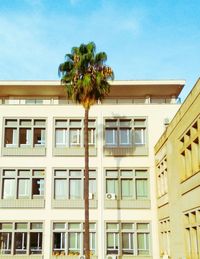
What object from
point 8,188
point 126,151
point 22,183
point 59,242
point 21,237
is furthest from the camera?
point 126,151

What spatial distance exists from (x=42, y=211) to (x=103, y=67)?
1162 cm

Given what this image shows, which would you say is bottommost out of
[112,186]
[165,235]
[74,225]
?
[165,235]

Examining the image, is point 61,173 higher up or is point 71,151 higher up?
point 71,151

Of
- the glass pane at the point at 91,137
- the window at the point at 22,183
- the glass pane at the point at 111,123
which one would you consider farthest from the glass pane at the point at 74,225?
the glass pane at the point at 111,123

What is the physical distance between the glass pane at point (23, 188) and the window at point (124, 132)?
266 inches

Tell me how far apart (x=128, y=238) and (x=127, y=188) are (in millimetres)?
3637

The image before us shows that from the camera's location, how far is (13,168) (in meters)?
32.5

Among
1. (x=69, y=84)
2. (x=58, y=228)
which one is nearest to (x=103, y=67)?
(x=69, y=84)

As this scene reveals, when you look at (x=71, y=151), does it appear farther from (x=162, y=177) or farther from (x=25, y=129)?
(x=162, y=177)

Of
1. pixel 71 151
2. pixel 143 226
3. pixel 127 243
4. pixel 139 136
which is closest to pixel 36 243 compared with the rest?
pixel 127 243

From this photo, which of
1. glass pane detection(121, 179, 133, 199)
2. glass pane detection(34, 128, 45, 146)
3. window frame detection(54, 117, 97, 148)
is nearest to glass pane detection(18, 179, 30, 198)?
glass pane detection(34, 128, 45, 146)

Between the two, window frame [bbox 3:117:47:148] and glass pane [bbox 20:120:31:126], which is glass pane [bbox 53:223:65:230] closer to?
window frame [bbox 3:117:47:148]

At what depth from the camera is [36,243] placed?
31.4 metres

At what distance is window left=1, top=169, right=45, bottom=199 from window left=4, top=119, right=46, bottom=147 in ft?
6.93
